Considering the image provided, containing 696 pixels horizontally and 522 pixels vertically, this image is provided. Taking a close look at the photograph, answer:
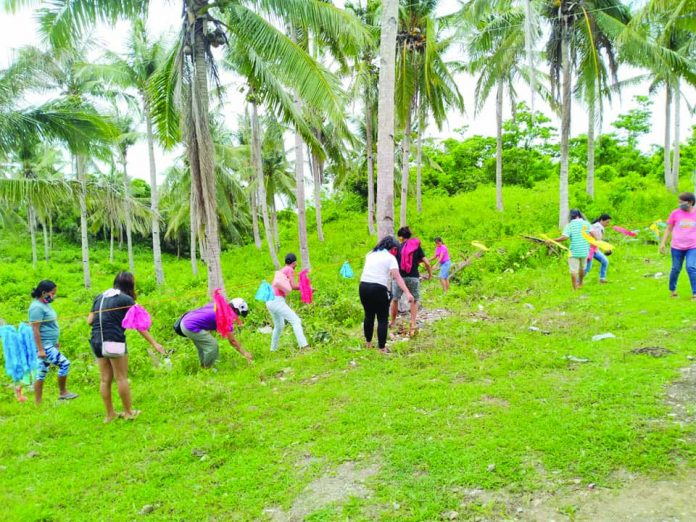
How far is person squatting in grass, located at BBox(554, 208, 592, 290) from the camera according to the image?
9.16 meters

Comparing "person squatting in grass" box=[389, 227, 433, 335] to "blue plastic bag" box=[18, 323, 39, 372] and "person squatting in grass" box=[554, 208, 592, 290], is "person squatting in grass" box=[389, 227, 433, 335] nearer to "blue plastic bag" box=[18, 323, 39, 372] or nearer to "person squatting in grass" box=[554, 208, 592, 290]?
"person squatting in grass" box=[554, 208, 592, 290]

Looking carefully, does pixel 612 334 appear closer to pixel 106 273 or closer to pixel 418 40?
pixel 418 40

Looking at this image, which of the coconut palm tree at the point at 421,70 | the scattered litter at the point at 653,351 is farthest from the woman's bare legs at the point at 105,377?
the coconut palm tree at the point at 421,70

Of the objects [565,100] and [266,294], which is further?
[565,100]

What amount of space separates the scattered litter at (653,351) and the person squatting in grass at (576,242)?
355 centimetres

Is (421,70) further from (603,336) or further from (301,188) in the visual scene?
(603,336)

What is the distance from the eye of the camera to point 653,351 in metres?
5.82

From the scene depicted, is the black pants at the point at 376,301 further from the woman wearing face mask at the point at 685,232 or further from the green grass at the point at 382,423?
the woman wearing face mask at the point at 685,232

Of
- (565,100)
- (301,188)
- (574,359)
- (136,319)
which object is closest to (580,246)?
(574,359)

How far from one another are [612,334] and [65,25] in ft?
32.1

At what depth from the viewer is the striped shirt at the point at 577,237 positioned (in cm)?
913

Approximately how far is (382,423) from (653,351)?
329 centimetres

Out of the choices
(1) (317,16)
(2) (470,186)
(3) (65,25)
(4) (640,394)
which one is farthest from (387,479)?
(2) (470,186)

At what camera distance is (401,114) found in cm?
1745
